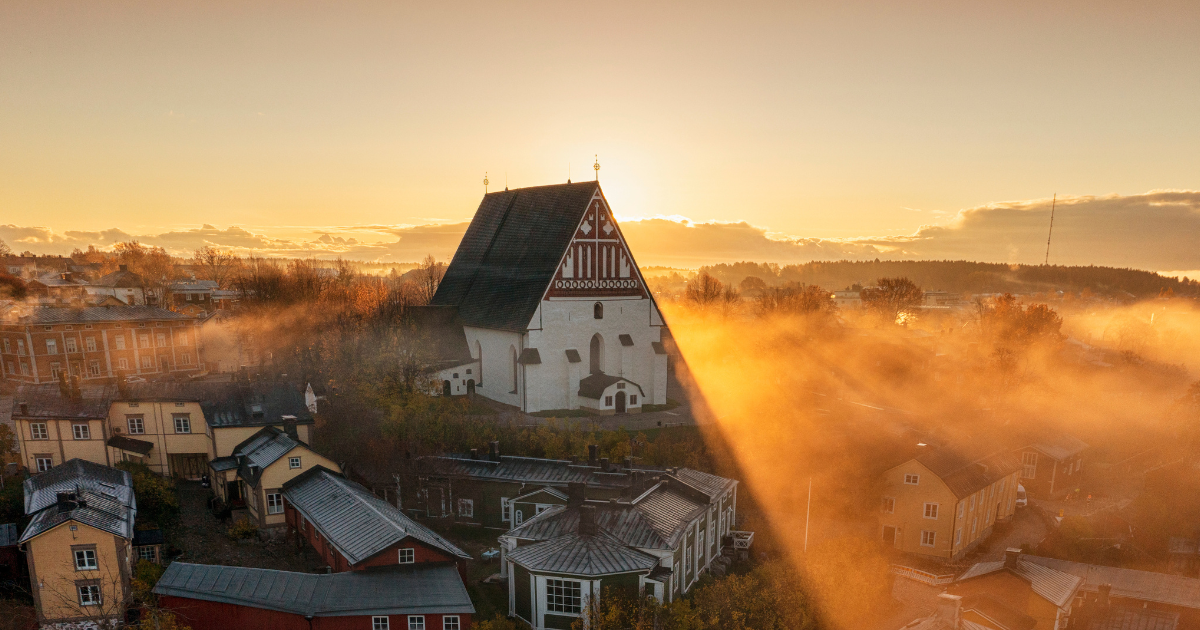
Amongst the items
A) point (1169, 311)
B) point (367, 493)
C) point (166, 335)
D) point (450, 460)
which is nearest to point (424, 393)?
point (450, 460)

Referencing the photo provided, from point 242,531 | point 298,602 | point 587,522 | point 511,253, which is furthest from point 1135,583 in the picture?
point 242,531

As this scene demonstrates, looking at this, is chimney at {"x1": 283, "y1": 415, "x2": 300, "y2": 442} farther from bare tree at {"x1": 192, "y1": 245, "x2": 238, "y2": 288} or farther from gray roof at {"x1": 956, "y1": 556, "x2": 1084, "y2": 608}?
bare tree at {"x1": 192, "y1": 245, "x2": 238, "y2": 288}

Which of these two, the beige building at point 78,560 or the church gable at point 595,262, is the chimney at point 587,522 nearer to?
the beige building at point 78,560

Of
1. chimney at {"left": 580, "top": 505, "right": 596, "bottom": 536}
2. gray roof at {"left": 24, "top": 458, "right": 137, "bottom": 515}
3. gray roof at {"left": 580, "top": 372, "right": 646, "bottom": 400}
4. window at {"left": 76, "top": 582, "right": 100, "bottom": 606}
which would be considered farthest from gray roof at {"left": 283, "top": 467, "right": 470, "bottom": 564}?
gray roof at {"left": 580, "top": 372, "right": 646, "bottom": 400}

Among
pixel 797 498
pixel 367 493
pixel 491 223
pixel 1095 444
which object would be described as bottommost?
pixel 1095 444

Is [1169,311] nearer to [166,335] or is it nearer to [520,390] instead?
[520,390]

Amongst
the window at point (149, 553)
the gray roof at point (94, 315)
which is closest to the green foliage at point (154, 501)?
the window at point (149, 553)

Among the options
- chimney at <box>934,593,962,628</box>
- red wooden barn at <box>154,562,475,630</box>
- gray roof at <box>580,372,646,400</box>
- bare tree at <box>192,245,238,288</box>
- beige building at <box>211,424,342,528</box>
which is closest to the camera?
red wooden barn at <box>154,562,475,630</box>
